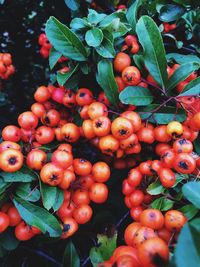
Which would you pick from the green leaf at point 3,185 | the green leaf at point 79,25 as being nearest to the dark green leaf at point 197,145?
the green leaf at point 79,25

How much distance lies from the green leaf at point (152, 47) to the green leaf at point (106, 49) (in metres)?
0.15

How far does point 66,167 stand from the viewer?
1.58m

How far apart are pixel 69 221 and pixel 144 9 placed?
4.33ft

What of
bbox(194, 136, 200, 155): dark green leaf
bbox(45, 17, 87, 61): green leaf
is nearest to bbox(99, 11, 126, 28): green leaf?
bbox(45, 17, 87, 61): green leaf

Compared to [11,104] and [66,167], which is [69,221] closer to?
[66,167]

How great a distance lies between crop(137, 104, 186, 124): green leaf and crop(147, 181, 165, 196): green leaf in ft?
1.12

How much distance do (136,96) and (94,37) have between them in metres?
0.37

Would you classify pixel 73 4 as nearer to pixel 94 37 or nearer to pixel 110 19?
pixel 110 19

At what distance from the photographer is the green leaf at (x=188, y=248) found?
86 cm

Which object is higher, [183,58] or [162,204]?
[183,58]

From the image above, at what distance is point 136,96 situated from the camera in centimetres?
165

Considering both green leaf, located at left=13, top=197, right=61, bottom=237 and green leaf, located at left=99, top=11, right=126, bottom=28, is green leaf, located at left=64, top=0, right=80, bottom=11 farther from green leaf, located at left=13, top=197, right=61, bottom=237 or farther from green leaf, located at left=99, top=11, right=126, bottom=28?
green leaf, located at left=13, top=197, right=61, bottom=237

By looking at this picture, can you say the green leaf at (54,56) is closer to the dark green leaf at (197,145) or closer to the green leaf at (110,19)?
the green leaf at (110,19)

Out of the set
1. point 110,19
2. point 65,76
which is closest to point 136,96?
point 65,76
